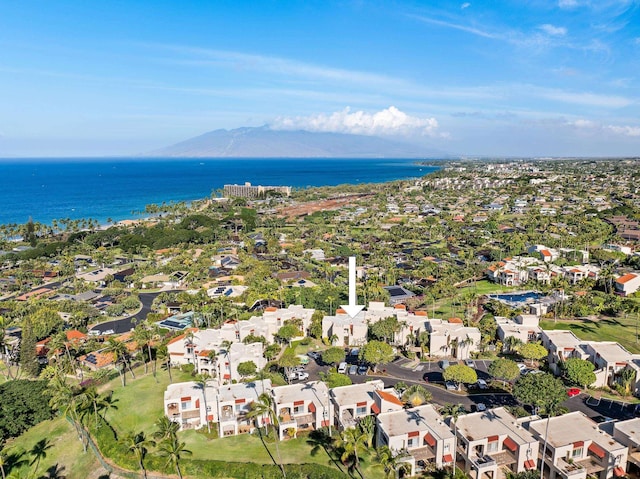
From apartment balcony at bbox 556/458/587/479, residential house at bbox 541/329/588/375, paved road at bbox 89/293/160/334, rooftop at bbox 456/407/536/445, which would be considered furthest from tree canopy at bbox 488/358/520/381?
paved road at bbox 89/293/160/334

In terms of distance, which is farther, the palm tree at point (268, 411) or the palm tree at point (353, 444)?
the palm tree at point (268, 411)

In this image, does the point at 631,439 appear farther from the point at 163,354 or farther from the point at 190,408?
the point at 163,354

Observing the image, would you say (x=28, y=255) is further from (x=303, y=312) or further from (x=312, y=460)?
(x=312, y=460)

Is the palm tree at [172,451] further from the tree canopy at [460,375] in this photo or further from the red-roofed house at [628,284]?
the red-roofed house at [628,284]

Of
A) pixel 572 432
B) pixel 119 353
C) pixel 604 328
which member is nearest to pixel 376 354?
pixel 572 432

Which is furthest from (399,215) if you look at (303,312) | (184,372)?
(184,372)

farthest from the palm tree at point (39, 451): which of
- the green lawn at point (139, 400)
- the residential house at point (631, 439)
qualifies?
the residential house at point (631, 439)

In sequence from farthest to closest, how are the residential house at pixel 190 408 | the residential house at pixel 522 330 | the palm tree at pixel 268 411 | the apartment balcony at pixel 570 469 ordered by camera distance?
the residential house at pixel 522 330
the residential house at pixel 190 408
the palm tree at pixel 268 411
the apartment balcony at pixel 570 469
